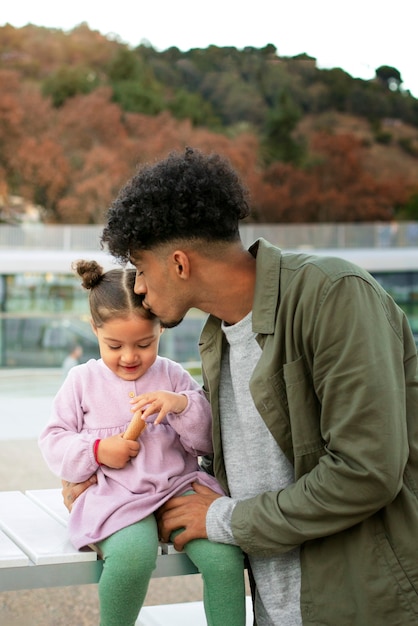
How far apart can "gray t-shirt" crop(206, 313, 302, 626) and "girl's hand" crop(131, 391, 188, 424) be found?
0.31 feet

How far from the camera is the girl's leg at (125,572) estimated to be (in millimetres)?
1825

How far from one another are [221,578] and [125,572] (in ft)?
0.63

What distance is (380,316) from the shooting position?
1.69 metres

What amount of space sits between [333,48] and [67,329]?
49.3 m

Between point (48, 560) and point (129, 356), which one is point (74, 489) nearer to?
point (48, 560)

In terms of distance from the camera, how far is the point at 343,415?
1.67m

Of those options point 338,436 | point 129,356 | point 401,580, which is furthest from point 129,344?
point 401,580

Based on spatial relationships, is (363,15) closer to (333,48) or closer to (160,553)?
(333,48)

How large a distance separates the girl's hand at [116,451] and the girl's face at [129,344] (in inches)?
6.9

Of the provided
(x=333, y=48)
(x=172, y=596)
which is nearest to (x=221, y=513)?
(x=172, y=596)

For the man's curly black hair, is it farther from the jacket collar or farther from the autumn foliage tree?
the autumn foliage tree

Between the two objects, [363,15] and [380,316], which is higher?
[363,15]

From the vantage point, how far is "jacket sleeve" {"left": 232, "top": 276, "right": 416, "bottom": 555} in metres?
1.65

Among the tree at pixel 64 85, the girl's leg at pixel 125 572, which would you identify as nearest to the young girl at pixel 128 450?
the girl's leg at pixel 125 572
